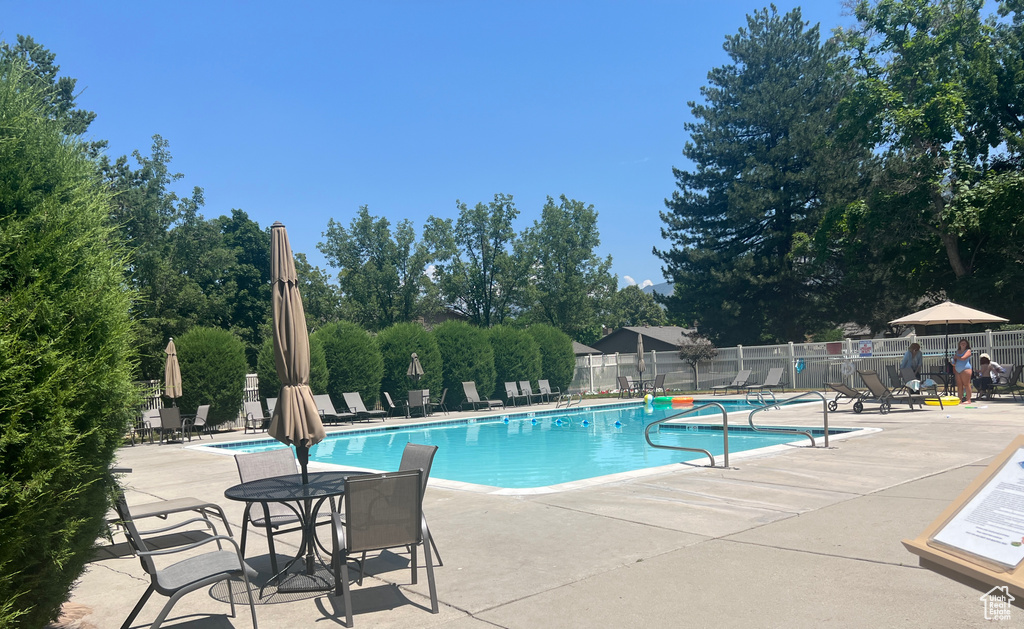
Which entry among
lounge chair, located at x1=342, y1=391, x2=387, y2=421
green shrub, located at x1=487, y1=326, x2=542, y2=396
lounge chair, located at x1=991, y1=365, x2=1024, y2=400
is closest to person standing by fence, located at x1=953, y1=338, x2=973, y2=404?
lounge chair, located at x1=991, y1=365, x2=1024, y2=400

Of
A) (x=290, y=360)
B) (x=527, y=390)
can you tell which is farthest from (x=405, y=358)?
(x=290, y=360)

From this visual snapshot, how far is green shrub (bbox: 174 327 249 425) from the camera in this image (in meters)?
18.6

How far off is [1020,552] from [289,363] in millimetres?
4511

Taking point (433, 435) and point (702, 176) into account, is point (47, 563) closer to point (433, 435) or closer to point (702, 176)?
point (433, 435)

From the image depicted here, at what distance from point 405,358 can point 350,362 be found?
2.13 m

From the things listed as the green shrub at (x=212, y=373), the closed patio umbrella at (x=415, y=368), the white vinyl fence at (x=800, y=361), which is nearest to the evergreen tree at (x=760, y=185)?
the white vinyl fence at (x=800, y=361)

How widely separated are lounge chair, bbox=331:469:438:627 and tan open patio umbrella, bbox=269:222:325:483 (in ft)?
3.04

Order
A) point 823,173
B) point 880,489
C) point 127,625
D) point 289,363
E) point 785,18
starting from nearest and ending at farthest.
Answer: point 127,625 < point 289,363 < point 880,489 < point 823,173 < point 785,18

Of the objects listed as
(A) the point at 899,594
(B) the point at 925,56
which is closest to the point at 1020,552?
(A) the point at 899,594

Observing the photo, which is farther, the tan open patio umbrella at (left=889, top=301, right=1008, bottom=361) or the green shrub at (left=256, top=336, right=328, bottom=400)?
the green shrub at (left=256, top=336, right=328, bottom=400)

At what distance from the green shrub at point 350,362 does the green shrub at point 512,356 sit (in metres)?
5.11

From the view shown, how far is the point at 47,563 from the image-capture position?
126 inches

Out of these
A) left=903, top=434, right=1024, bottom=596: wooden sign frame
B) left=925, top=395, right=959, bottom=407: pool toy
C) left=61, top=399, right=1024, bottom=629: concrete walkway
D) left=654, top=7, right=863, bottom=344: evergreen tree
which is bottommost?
left=925, top=395, right=959, bottom=407: pool toy

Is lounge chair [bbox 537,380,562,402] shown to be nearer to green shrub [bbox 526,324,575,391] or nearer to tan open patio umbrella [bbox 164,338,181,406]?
green shrub [bbox 526,324,575,391]
